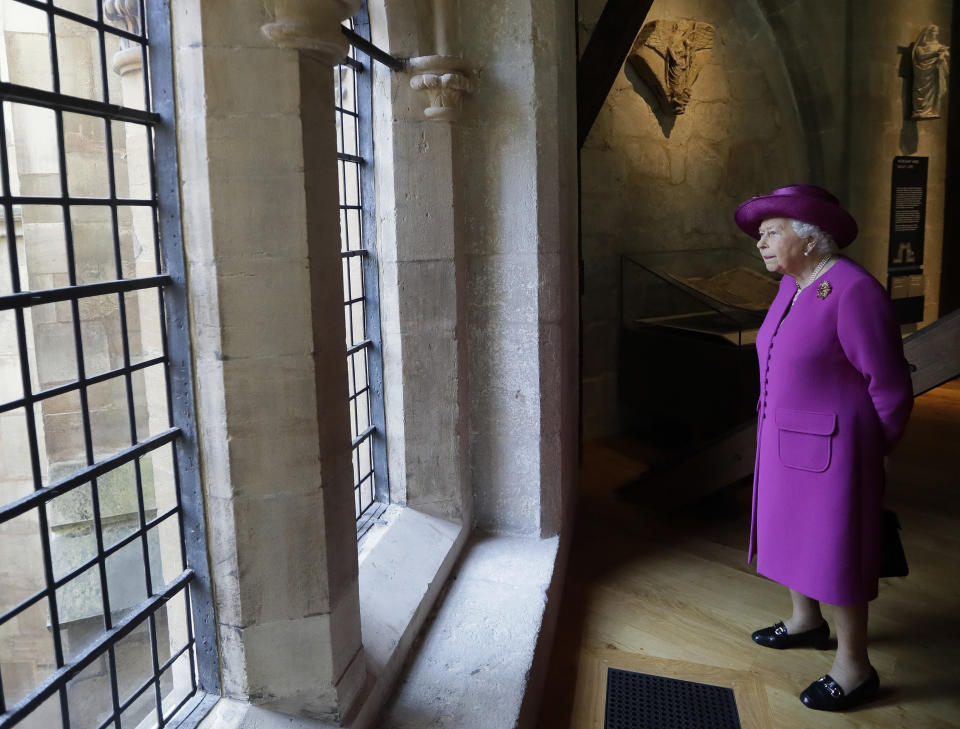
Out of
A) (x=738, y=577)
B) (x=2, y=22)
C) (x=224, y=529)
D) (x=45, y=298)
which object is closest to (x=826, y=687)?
(x=738, y=577)

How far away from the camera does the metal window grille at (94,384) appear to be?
1.54 meters

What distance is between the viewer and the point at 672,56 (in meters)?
6.24

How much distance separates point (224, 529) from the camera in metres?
1.80

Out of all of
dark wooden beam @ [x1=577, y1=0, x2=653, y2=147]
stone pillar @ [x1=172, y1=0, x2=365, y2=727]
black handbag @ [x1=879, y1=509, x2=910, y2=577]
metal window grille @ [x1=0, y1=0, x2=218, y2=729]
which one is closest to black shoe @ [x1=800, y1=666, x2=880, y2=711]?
black handbag @ [x1=879, y1=509, x2=910, y2=577]

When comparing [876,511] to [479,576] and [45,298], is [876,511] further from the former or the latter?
[45,298]

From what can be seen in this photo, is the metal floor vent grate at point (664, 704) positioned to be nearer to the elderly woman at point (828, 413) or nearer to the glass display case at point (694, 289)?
the elderly woman at point (828, 413)

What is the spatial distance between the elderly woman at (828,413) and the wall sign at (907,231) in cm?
616

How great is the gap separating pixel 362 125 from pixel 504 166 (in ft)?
1.99

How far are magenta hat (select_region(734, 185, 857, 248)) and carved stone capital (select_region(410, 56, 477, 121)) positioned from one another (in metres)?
1.15

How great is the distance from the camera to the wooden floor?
259 cm

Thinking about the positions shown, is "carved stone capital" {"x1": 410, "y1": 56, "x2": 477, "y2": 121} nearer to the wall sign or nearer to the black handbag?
the black handbag

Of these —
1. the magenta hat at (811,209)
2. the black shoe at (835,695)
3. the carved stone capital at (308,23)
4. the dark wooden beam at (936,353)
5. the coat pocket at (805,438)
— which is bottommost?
the black shoe at (835,695)

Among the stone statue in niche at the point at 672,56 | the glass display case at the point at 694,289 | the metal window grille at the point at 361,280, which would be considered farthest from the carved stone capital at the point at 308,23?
the stone statue in niche at the point at 672,56

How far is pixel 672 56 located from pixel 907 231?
355 cm
